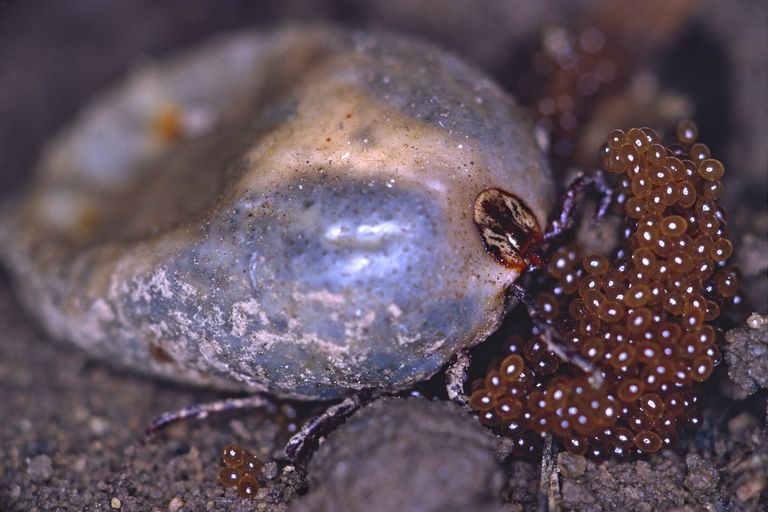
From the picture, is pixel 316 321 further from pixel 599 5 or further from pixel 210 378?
pixel 599 5

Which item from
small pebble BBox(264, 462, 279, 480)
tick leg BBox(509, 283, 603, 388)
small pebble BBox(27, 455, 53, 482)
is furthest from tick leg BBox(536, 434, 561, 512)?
small pebble BBox(27, 455, 53, 482)

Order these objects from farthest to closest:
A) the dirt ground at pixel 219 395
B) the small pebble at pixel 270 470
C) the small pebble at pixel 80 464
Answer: the small pebble at pixel 80 464, the small pebble at pixel 270 470, the dirt ground at pixel 219 395

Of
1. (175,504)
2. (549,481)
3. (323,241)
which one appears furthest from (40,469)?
(549,481)

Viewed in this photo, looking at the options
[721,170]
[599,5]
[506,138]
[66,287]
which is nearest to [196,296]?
[66,287]

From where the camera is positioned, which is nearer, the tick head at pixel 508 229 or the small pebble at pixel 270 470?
the tick head at pixel 508 229

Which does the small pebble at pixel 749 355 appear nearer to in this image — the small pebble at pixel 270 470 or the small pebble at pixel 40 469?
the small pebble at pixel 270 470

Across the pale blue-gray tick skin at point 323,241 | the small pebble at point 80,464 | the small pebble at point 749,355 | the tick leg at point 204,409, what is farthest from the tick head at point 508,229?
the small pebble at point 80,464
